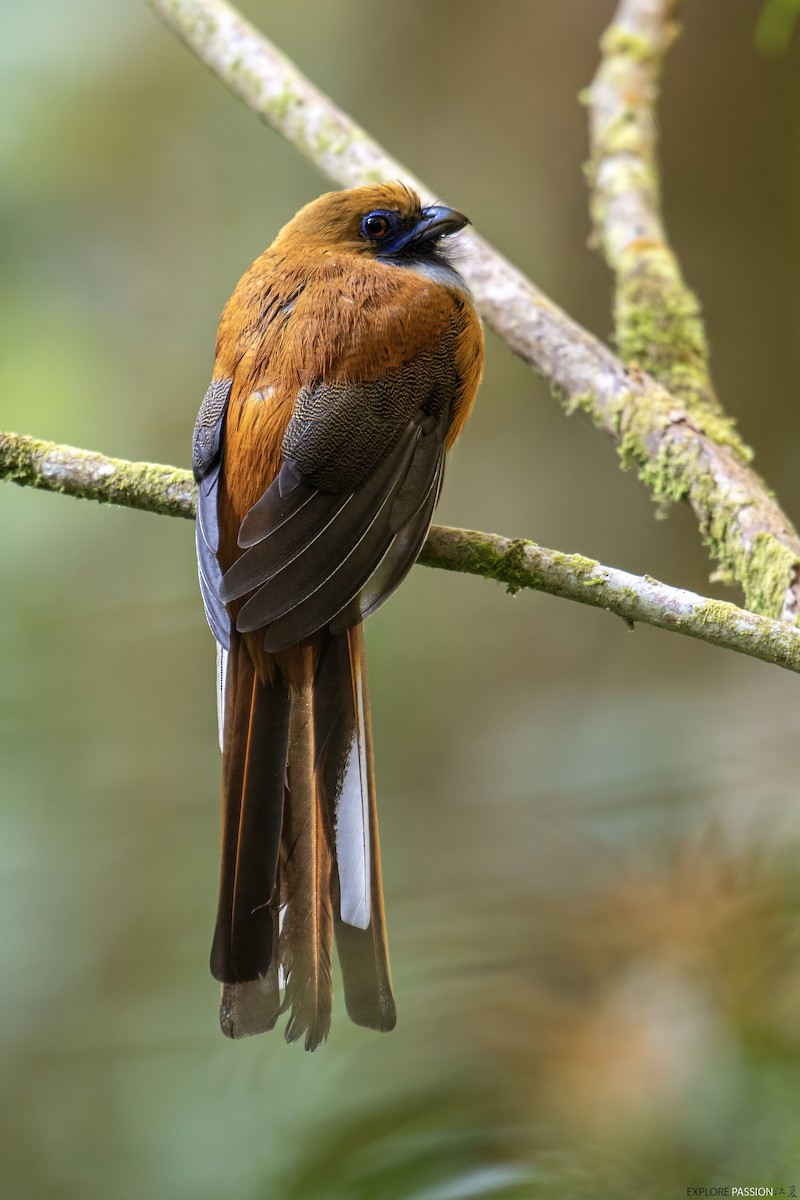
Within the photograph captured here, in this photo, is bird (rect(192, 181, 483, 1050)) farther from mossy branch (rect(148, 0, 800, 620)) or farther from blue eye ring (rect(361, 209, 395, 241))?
mossy branch (rect(148, 0, 800, 620))

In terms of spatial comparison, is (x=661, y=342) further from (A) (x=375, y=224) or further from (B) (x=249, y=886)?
(B) (x=249, y=886)

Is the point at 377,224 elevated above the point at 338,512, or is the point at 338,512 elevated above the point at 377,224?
the point at 377,224

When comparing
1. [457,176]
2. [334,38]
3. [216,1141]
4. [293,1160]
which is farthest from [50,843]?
[334,38]

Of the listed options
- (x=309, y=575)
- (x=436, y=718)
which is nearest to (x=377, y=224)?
(x=309, y=575)


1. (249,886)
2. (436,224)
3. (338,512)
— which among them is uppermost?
(436,224)

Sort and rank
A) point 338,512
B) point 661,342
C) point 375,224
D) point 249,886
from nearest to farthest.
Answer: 1. point 249,886
2. point 338,512
3. point 375,224
4. point 661,342

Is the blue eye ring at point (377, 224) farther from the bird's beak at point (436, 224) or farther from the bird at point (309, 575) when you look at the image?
the bird at point (309, 575)

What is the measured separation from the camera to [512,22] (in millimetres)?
4527

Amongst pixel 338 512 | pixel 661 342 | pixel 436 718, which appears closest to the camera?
pixel 338 512

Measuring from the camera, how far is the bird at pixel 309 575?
6.53 ft

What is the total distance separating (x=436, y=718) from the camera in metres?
4.14

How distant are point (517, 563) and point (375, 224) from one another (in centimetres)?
116

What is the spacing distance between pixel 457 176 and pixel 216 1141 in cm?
371

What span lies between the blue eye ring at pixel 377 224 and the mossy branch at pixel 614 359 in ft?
0.83
